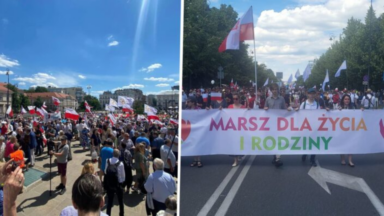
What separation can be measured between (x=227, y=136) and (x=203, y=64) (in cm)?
1918

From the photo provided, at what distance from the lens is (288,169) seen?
6059 millimetres

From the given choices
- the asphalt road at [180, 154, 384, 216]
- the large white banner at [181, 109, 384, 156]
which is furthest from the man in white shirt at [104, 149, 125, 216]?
the large white banner at [181, 109, 384, 156]

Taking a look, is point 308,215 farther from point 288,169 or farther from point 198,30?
point 198,30

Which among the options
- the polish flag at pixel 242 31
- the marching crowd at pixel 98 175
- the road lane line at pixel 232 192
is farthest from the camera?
the polish flag at pixel 242 31

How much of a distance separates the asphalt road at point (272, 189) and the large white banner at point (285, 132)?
15.8 inches

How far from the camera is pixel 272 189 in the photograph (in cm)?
511

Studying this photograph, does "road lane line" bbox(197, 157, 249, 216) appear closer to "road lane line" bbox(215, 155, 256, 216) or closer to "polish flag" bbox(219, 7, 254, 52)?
"road lane line" bbox(215, 155, 256, 216)

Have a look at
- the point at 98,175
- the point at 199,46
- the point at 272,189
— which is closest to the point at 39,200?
the point at 98,175

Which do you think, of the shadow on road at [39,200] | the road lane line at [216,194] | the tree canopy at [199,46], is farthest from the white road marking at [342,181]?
the tree canopy at [199,46]

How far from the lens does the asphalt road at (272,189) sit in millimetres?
4418

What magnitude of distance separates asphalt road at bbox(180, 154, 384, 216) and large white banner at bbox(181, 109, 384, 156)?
1.31ft

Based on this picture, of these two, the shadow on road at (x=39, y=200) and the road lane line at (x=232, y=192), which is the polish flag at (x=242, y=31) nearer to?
the road lane line at (x=232, y=192)

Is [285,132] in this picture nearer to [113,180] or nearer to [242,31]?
[242,31]

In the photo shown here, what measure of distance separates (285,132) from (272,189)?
1211mm
